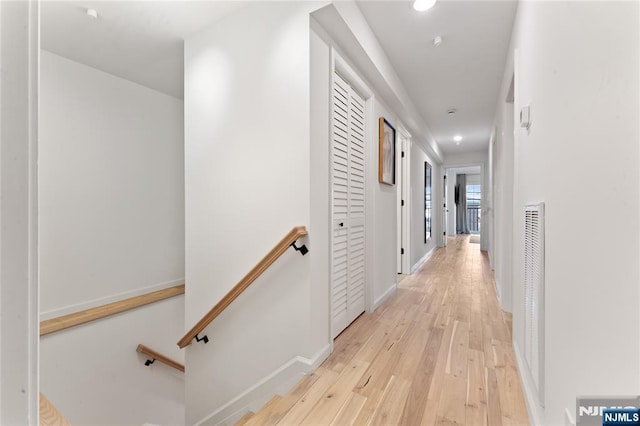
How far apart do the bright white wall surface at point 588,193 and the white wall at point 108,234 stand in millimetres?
3532

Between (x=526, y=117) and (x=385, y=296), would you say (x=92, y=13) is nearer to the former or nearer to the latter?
(x=526, y=117)

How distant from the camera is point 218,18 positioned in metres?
2.17

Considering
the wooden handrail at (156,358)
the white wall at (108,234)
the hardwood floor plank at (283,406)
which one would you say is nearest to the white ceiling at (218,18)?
the white wall at (108,234)

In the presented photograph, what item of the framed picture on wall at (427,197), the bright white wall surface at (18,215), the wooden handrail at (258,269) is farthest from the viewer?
the framed picture on wall at (427,197)

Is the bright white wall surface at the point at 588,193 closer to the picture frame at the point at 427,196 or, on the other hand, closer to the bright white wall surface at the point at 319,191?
the bright white wall surface at the point at 319,191

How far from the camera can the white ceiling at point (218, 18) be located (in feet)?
6.74

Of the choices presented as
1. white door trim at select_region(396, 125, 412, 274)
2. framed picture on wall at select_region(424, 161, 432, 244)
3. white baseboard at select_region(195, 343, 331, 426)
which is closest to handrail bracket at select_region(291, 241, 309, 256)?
white baseboard at select_region(195, 343, 331, 426)

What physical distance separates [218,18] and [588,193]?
2.54 meters

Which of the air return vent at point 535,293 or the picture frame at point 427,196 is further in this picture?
the picture frame at point 427,196

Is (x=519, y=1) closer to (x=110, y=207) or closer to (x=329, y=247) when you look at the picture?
(x=329, y=247)

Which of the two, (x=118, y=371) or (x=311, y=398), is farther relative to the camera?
(x=118, y=371)

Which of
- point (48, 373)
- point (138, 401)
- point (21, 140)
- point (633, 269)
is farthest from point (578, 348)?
point (138, 401)

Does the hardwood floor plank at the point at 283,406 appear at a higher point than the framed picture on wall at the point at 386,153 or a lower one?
lower
